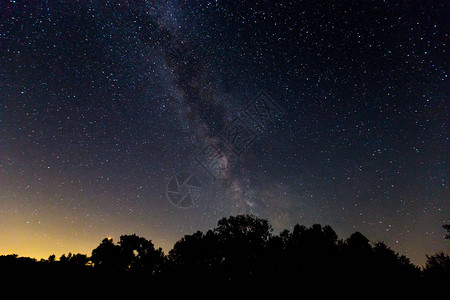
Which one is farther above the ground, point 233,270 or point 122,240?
point 122,240

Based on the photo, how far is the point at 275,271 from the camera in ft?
76.4

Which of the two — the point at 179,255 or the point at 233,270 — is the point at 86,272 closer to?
the point at 233,270

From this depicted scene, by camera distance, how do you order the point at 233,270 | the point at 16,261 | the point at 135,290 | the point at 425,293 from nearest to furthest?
the point at 16,261 < the point at 135,290 < the point at 425,293 < the point at 233,270

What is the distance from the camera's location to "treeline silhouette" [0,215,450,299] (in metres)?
19.7

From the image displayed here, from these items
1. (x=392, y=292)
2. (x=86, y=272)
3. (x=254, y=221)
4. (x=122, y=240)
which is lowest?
(x=392, y=292)

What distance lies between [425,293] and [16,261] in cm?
3120

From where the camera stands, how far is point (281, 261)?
2486cm

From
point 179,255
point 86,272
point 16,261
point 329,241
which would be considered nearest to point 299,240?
point 329,241

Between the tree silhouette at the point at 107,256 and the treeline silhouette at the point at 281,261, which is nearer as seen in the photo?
the treeline silhouette at the point at 281,261

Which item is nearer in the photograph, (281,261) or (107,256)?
(281,261)

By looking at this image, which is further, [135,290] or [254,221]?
[254,221]

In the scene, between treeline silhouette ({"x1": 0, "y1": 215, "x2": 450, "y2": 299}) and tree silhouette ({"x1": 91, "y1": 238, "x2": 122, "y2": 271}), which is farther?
tree silhouette ({"x1": 91, "y1": 238, "x2": 122, "y2": 271})

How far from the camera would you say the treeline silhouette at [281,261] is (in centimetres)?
1973

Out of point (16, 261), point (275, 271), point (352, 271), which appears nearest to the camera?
point (16, 261)
